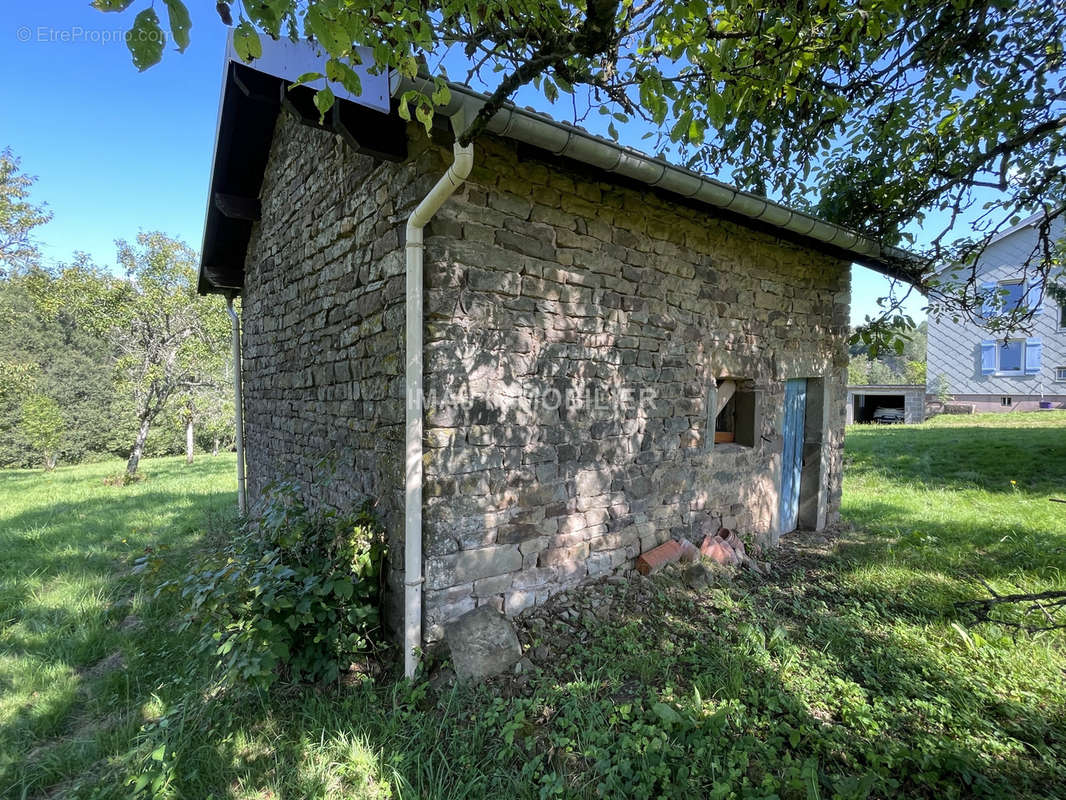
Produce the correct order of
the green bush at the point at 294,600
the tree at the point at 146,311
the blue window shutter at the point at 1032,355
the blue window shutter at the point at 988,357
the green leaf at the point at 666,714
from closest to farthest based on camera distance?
the green leaf at the point at 666,714 < the green bush at the point at 294,600 < the tree at the point at 146,311 < the blue window shutter at the point at 1032,355 < the blue window shutter at the point at 988,357

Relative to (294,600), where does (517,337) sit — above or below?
above

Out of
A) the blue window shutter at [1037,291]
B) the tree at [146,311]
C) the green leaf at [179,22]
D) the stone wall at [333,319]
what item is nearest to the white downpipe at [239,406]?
the stone wall at [333,319]

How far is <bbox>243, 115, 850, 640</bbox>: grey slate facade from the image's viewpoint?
2.74m

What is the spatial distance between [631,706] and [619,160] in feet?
9.80

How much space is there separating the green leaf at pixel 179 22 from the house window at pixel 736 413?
14.0ft

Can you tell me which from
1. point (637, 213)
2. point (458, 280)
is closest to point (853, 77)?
point (637, 213)

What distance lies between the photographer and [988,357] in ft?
58.9

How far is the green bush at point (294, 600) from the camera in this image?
2.39 meters

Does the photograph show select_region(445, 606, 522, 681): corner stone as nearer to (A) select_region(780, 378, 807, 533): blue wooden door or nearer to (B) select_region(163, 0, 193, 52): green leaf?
(B) select_region(163, 0, 193, 52): green leaf

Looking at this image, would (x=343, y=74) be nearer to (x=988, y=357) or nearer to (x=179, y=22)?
(x=179, y=22)

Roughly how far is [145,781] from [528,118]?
3.44 m

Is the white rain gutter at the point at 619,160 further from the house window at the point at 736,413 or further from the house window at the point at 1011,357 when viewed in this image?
the house window at the point at 1011,357

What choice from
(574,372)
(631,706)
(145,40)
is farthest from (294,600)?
(145,40)

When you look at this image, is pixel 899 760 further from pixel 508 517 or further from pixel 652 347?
pixel 652 347
